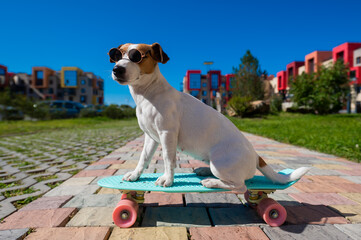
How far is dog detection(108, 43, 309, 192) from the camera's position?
5.07ft

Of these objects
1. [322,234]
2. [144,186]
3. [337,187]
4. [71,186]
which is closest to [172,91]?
[144,186]

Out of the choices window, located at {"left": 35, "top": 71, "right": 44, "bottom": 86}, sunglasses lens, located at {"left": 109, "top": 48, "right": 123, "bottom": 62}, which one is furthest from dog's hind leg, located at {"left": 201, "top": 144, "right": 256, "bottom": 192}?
window, located at {"left": 35, "top": 71, "right": 44, "bottom": 86}

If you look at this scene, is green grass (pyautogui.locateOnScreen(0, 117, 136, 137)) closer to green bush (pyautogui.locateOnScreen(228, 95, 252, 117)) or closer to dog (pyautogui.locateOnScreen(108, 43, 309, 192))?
green bush (pyautogui.locateOnScreen(228, 95, 252, 117))

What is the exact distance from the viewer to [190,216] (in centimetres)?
174

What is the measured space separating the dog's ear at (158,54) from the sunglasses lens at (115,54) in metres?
0.23

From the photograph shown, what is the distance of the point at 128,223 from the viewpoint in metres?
1.55

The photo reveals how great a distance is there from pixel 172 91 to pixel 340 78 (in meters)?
21.4

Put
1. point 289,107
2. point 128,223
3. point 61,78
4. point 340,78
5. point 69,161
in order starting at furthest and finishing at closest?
point 61,78 < point 289,107 < point 340,78 < point 69,161 < point 128,223

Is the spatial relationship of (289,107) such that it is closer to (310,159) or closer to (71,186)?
(310,159)

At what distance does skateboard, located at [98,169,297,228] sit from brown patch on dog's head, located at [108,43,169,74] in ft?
2.73

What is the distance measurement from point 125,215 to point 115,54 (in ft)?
3.69

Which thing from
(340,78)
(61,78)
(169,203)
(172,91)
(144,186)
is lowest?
(169,203)

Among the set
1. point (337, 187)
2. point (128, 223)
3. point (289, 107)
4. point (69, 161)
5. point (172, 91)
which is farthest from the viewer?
point (289, 107)

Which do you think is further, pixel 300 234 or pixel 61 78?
pixel 61 78
